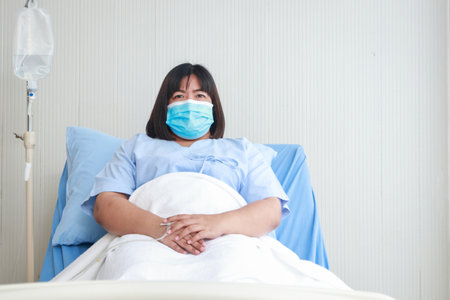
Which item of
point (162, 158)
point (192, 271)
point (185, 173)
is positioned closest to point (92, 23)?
point (162, 158)

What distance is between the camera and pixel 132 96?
Result: 2148 mm

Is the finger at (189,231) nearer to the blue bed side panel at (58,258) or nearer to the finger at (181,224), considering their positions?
the finger at (181,224)

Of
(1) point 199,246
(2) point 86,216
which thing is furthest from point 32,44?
(1) point 199,246

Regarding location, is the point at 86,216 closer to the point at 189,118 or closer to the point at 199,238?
the point at 189,118

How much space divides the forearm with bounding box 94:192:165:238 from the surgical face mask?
13.9 inches

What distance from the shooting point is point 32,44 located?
5.58ft

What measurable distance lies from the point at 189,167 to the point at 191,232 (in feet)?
1.16

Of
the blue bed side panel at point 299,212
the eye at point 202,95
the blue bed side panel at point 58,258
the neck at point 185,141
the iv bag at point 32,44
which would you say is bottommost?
the blue bed side panel at point 58,258

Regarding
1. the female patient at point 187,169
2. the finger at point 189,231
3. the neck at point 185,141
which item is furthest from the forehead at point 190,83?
the finger at point 189,231

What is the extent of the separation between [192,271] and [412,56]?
174 centimetres

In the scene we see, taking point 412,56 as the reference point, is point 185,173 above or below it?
below

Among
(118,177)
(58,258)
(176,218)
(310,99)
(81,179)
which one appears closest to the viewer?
(176,218)

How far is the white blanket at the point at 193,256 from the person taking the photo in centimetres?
93

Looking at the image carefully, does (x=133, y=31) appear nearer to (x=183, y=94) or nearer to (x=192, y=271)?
(x=183, y=94)
